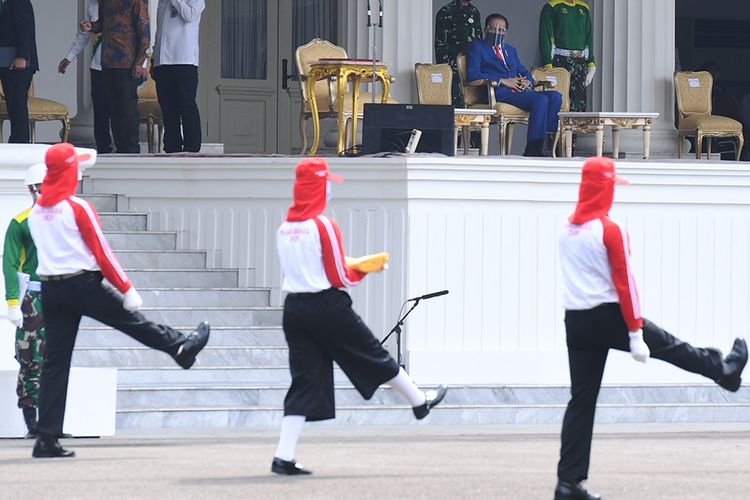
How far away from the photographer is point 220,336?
1391cm

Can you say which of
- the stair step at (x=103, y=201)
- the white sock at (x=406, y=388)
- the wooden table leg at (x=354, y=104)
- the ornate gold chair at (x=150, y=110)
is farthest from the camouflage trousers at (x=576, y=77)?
the white sock at (x=406, y=388)

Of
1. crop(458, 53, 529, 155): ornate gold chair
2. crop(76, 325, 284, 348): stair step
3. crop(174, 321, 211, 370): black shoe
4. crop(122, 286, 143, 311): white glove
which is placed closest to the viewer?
crop(122, 286, 143, 311): white glove

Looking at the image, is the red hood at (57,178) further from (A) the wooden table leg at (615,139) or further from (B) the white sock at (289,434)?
(A) the wooden table leg at (615,139)

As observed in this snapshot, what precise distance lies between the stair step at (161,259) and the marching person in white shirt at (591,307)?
21.7 ft

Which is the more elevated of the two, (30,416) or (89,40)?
(89,40)

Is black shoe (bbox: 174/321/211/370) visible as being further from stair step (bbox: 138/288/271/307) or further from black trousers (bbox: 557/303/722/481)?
stair step (bbox: 138/288/271/307)

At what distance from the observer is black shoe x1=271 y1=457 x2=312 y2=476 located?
9055mm

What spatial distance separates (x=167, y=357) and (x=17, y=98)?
326 centimetres

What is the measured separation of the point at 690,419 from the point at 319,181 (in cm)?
551

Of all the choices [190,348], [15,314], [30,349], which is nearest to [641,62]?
[30,349]

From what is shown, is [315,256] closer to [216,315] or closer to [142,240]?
[216,315]

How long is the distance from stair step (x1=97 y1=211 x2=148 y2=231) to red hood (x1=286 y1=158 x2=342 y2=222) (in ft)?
19.4

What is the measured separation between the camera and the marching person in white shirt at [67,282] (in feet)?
31.1

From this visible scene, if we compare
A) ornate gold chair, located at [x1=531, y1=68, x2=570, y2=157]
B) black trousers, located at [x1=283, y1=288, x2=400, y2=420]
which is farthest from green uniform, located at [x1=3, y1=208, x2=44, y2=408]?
ornate gold chair, located at [x1=531, y1=68, x2=570, y2=157]
